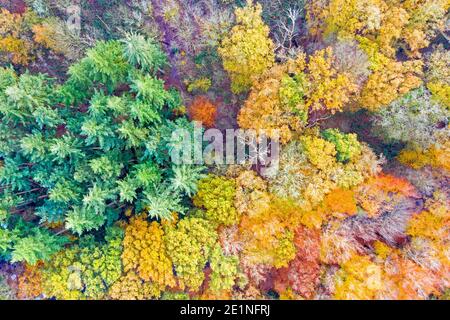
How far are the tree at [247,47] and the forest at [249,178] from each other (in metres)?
0.10

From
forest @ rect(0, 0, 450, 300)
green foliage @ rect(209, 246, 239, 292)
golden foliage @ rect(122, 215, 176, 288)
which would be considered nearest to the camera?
forest @ rect(0, 0, 450, 300)

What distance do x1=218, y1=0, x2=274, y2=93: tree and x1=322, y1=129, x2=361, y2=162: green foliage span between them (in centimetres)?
603

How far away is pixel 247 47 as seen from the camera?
67.1 ft

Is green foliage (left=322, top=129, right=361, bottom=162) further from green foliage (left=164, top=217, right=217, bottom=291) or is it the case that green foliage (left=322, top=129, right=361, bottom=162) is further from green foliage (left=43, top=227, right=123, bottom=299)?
green foliage (left=43, top=227, right=123, bottom=299)

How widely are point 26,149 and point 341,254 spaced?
18.7 metres

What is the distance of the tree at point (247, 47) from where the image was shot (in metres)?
20.5

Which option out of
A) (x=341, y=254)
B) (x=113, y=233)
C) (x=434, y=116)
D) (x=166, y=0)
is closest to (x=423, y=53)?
(x=434, y=116)

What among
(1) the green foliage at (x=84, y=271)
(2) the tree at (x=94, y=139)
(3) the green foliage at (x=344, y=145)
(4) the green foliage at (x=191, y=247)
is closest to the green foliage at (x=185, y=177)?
(2) the tree at (x=94, y=139)

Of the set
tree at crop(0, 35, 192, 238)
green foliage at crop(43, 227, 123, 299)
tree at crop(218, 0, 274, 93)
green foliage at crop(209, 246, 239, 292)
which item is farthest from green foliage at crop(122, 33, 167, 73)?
green foliage at crop(209, 246, 239, 292)

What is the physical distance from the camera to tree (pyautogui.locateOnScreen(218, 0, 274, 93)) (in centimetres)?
2055

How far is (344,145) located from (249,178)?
604 cm

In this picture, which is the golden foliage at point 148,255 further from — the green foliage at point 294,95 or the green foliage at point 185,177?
the green foliage at point 294,95

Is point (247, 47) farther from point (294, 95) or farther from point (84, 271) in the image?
point (84, 271)
